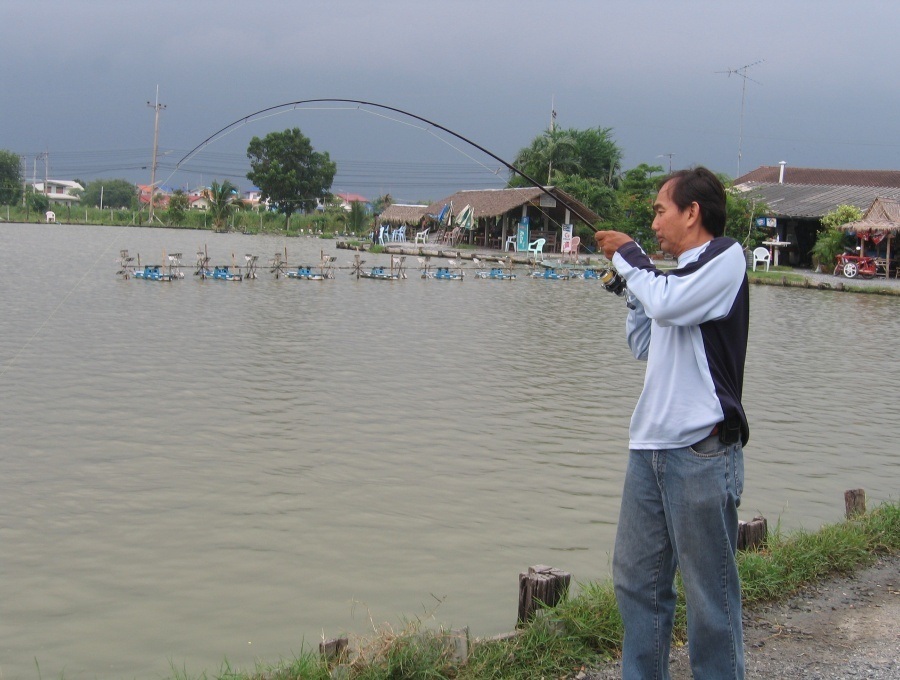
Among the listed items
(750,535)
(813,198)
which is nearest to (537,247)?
(813,198)

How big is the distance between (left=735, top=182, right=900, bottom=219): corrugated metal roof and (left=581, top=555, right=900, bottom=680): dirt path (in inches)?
1086

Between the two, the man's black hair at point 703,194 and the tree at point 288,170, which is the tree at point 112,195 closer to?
the tree at point 288,170

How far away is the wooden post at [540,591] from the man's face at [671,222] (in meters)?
Answer: 1.34

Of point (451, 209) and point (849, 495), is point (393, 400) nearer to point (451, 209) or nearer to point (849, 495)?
point (849, 495)

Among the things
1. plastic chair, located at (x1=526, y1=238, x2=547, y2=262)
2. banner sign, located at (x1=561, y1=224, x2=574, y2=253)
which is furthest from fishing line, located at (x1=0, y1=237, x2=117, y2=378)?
banner sign, located at (x1=561, y1=224, x2=574, y2=253)

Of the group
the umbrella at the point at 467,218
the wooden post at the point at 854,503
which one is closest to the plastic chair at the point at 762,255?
the umbrella at the point at 467,218

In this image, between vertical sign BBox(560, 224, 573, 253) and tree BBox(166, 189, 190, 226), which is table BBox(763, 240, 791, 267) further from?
tree BBox(166, 189, 190, 226)

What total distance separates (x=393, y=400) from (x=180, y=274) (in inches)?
562

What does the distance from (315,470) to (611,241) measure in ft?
13.5

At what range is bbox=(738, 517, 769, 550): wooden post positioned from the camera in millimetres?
3984

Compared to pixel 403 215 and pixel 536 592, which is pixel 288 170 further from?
pixel 536 592

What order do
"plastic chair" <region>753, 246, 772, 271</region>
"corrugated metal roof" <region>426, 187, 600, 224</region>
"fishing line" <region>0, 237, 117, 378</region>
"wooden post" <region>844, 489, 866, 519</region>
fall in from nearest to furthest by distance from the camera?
"wooden post" <region>844, 489, 866, 519</region> → "fishing line" <region>0, 237, 117, 378</region> → "plastic chair" <region>753, 246, 772, 271</region> → "corrugated metal roof" <region>426, 187, 600, 224</region>

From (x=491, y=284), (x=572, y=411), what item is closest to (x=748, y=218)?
(x=491, y=284)

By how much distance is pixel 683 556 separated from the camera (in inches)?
91.2
